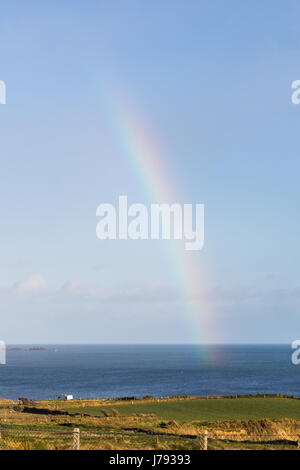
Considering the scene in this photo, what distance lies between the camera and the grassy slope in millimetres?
43062

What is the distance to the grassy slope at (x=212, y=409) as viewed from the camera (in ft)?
141

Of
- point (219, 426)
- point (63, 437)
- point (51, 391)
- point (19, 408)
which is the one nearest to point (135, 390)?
point (51, 391)

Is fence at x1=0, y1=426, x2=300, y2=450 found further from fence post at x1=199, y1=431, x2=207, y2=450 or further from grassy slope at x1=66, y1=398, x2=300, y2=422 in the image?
grassy slope at x1=66, y1=398, x2=300, y2=422

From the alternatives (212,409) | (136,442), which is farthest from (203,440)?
(212,409)

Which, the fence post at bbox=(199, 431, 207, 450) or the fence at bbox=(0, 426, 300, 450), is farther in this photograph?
the fence at bbox=(0, 426, 300, 450)

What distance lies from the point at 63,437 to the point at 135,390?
73.8 meters

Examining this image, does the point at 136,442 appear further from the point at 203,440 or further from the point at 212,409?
the point at 212,409

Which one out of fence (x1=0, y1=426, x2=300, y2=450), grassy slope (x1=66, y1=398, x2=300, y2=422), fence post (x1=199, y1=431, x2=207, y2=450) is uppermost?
fence post (x1=199, y1=431, x2=207, y2=450)

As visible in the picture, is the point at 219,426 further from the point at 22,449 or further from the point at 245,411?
the point at 22,449

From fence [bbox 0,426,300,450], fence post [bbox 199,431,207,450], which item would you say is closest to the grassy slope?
fence [bbox 0,426,300,450]
